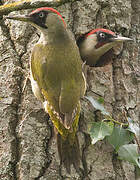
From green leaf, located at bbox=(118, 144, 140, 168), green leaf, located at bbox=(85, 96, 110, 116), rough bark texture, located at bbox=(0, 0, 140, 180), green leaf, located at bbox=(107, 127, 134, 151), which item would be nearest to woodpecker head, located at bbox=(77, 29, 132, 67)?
rough bark texture, located at bbox=(0, 0, 140, 180)

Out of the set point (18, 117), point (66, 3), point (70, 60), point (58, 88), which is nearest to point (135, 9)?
point (66, 3)

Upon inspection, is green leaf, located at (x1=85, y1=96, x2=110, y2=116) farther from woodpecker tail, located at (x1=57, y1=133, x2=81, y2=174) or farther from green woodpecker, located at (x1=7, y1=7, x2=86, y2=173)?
woodpecker tail, located at (x1=57, y1=133, x2=81, y2=174)

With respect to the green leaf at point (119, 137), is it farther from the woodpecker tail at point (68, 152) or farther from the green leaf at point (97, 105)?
the woodpecker tail at point (68, 152)

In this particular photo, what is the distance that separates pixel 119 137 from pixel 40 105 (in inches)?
27.4

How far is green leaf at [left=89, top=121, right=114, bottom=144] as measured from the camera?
2506 mm

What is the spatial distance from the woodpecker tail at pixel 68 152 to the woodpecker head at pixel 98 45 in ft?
4.06

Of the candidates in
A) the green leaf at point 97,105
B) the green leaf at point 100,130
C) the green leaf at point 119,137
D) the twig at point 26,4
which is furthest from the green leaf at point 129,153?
the twig at point 26,4

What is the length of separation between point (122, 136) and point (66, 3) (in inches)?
54.7

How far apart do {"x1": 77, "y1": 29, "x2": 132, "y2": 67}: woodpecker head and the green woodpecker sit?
1.94 feet

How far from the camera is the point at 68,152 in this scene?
2553mm

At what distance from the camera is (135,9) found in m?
3.64

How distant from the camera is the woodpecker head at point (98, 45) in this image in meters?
3.37

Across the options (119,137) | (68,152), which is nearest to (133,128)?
(119,137)

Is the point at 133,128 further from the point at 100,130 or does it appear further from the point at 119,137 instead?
the point at 100,130
